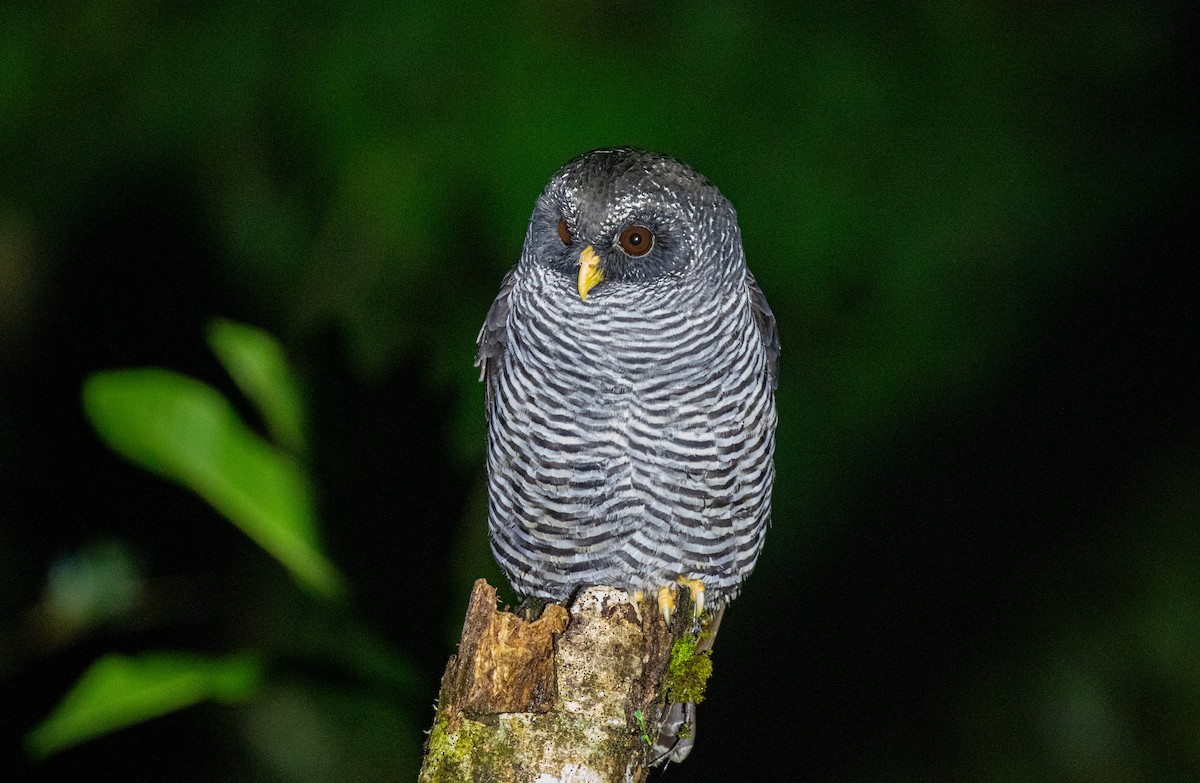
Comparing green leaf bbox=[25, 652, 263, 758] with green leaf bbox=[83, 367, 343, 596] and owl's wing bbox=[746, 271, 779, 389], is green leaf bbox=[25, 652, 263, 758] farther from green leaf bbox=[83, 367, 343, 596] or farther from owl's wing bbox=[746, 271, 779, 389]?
owl's wing bbox=[746, 271, 779, 389]

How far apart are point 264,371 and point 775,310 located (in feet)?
5.34

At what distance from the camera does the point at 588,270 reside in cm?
158

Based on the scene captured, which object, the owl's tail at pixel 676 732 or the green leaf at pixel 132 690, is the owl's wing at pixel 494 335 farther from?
the green leaf at pixel 132 690

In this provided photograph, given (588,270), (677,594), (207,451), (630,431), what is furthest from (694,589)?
(207,451)

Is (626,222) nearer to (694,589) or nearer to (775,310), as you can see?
(694,589)

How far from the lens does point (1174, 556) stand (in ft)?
10.3

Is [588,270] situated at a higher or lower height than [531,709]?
higher

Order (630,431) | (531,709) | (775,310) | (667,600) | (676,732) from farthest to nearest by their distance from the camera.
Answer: (775,310) < (676,732) < (667,600) < (630,431) < (531,709)

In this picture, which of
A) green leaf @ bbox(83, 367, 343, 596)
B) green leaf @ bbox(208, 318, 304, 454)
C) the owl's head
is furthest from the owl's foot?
green leaf @ bbox(208, 318, 304, 454)

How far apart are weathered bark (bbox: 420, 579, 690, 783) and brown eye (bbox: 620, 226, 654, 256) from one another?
585mm

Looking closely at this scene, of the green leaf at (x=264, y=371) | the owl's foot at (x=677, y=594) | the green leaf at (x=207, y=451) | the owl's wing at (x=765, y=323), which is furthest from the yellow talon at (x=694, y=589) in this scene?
the green leaf at (x=264, y=371)

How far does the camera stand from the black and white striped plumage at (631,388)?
1.61 metres

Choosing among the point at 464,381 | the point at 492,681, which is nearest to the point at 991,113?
the point at 464,381

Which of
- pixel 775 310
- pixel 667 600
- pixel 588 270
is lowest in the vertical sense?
pixel 667 600
